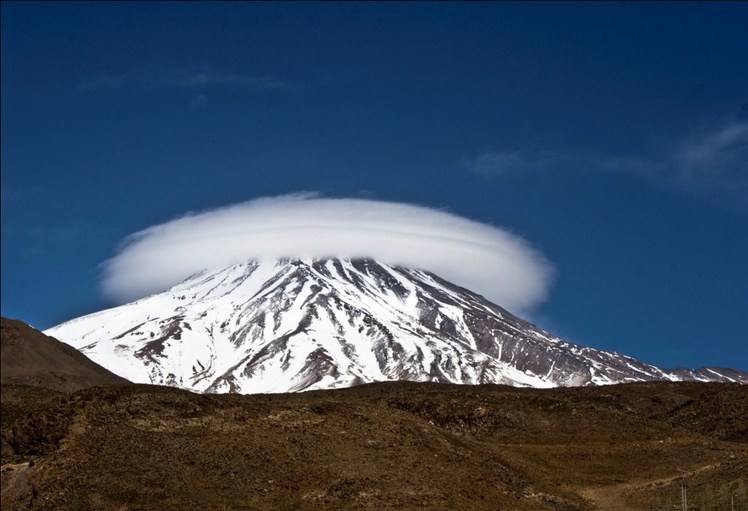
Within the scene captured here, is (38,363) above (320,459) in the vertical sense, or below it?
below

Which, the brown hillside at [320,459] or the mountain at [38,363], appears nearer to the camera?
the mountain at [38,363]

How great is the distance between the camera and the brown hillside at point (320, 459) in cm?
4525

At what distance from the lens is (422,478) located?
168ft

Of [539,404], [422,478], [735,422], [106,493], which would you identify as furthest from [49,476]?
[735,422]

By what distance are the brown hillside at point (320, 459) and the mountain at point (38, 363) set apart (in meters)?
0.77

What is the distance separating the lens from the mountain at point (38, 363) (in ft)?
92.8

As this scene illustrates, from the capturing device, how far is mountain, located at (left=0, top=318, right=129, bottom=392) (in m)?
28.3

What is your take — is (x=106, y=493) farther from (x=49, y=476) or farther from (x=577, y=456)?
(x=577, y=456)

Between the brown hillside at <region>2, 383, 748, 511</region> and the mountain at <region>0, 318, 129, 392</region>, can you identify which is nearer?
the mountain at <region>0, 318, 129, 392</region>

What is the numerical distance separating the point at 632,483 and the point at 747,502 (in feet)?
A: 34.2

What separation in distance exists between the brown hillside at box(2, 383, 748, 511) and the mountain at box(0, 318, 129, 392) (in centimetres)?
77

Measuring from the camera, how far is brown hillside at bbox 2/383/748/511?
45.2m

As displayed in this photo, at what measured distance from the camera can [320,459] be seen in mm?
51219

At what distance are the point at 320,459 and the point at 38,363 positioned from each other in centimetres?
1582
